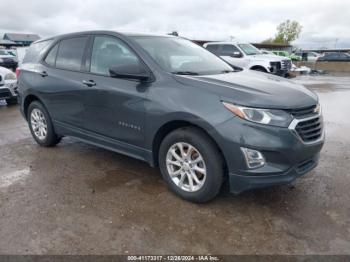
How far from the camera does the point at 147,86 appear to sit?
3531 mm

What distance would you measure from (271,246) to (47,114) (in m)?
3.73

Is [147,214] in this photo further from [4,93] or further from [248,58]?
[248,58]

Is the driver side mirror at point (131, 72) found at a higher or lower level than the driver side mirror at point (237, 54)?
higher

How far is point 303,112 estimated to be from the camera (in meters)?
3.14

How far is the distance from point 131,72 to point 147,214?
1481mm

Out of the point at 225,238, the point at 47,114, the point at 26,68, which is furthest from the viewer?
the point at 26,68

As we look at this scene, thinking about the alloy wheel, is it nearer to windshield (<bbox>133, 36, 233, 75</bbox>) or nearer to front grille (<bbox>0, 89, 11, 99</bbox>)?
windshield (<bbox>133, 36, 233, 75</bbox>)

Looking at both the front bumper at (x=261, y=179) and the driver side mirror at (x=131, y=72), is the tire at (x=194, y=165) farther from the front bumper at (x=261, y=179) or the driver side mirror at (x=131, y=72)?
the driver side mirror at (x=131, y=72)

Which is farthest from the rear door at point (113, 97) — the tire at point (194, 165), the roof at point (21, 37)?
the roof at point (21, 37)

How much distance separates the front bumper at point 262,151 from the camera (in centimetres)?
290

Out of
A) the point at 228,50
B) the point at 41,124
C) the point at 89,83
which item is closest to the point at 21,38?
the point at 228,50

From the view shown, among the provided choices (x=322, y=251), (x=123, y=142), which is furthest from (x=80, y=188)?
(x=322, y=251)

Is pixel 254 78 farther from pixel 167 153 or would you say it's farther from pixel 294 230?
pixel 294 230

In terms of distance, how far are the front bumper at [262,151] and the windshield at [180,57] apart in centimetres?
103
